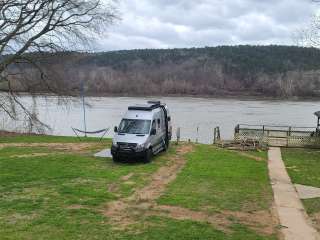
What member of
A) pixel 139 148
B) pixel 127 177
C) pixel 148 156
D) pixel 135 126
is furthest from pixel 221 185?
pixel 135 126

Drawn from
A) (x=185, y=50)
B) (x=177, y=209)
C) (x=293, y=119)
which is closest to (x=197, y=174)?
(x=177, y=209)

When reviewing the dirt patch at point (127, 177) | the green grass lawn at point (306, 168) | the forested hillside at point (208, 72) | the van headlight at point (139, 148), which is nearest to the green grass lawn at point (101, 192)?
the dirt patch at point (127, 177)

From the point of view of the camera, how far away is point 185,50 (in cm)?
17000

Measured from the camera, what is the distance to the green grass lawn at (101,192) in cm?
1041

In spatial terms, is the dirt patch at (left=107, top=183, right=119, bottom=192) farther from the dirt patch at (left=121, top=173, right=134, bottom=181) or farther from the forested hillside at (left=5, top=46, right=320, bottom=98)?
the forested hillside at (left=5, top=46, right=320, bottom=98)

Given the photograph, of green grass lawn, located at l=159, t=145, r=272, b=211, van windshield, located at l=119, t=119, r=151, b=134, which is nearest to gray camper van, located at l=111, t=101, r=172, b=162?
van windshield, located at l=119, t=119, r=151, b=134

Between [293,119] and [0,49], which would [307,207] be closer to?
[0,49]

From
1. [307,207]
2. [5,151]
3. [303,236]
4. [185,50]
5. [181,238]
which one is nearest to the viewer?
[181,238]

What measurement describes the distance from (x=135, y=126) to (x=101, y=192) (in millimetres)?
8010

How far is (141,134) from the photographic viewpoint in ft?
71.6

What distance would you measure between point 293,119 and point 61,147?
4658cm

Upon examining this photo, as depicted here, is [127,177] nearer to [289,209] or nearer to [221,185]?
[221,185]

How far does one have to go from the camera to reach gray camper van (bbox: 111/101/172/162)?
21.1m

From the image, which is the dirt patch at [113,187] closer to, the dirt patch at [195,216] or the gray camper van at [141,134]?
the dirt patch at [195,216]
